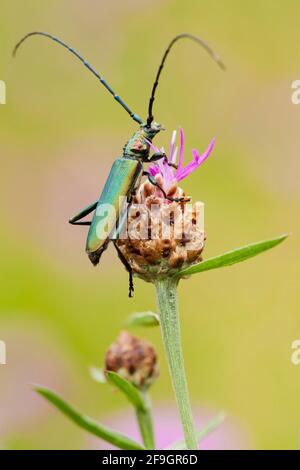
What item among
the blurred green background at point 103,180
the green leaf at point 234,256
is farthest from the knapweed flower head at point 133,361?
the blurred green background at point 103,180

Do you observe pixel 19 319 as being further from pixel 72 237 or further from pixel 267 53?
pixel 267 53

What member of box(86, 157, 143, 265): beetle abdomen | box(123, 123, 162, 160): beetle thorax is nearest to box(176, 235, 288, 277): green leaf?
box(86, 157, 143, 265): beetle abdomen

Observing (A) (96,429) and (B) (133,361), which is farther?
(B) (133,361)

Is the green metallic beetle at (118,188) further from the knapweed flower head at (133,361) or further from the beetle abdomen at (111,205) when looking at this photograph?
the knapweed flower head at (133,361)

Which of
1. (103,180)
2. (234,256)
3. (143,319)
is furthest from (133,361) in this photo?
(103,180)

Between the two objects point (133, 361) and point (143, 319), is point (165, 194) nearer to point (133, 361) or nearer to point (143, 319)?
point (143, 319)
